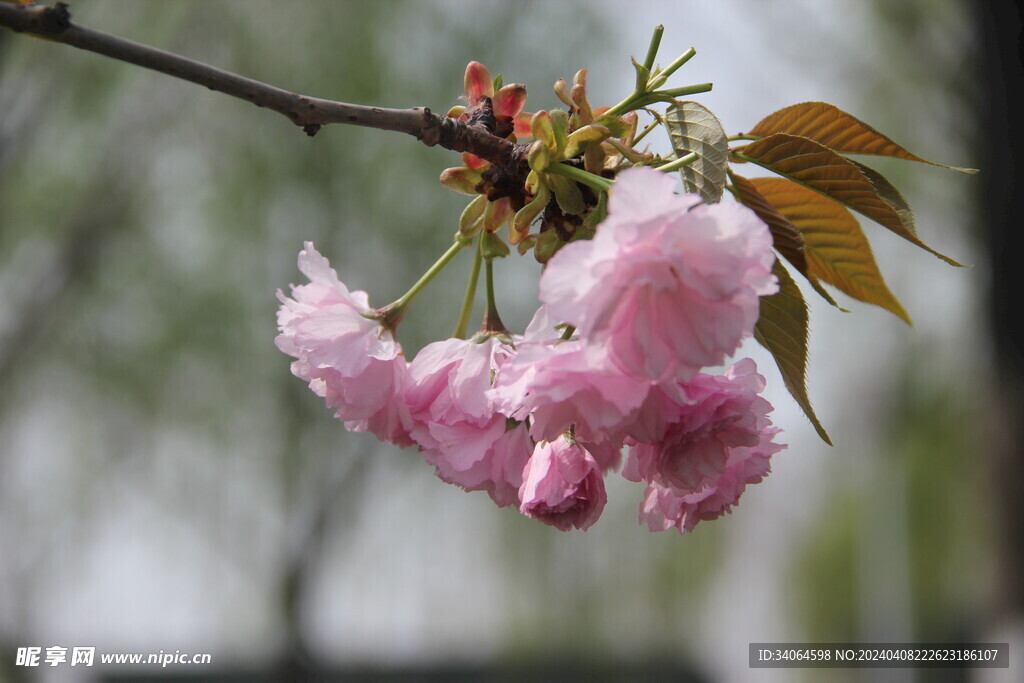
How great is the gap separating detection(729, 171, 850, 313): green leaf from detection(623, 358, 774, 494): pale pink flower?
7 centimetres

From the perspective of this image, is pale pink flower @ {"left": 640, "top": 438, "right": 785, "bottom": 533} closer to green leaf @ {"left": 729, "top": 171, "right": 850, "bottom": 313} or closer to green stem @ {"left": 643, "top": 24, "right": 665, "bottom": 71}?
green leaf @ {"left": 729, "top": 171, "right": 850, "bottom": 313}

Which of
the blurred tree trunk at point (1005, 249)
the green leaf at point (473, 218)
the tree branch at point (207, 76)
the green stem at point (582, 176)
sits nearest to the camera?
the tree branch at point (207, 76)

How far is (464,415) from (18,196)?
518cm

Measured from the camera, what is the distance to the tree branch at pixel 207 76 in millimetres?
327

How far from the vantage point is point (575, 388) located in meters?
0.37

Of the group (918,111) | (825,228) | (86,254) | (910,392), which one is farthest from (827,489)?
(825,228)

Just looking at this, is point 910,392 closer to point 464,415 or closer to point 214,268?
point 214,268

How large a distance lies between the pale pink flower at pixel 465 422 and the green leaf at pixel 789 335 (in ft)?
0.50

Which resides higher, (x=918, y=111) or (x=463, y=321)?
(x=918, y=111)

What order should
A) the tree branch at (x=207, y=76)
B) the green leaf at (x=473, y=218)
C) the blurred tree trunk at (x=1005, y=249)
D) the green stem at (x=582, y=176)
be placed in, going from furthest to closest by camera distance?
the blurred tree trunk at (x=1005, y=249)
the green leaf at (x=473, y=218)
the green stem at (x=582, y=176)
the tree branch at (x=207, y=76)

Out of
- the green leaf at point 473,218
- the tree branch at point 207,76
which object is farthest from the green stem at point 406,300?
the tree branch at point 207,76

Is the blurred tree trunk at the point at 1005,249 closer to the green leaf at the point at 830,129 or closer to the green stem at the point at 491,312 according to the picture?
the green leaf at the point at 830,129

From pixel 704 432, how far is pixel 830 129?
263 mm

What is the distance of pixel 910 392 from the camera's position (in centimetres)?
533
